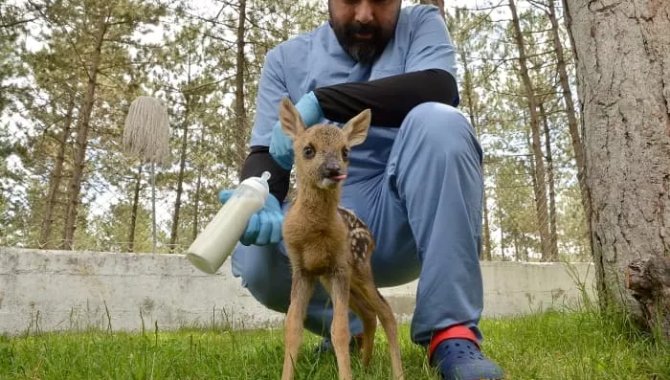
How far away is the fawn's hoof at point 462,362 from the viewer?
229 centimetres

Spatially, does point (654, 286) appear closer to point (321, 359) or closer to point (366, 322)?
point (366, 322)

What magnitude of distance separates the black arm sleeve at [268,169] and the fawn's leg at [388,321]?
0.82 meters

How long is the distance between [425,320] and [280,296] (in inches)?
37.6

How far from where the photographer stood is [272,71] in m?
3.73

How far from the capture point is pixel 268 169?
3230 millimetres

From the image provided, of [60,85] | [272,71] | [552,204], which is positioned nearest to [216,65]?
[60,85]

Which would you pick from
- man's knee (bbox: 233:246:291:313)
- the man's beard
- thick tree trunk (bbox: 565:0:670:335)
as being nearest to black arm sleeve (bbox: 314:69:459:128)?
the man's beard

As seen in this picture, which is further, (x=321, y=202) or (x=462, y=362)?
(x=321, y=202)

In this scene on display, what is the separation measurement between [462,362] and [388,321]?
38cm

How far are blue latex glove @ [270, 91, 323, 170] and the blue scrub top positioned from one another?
15.3 inches

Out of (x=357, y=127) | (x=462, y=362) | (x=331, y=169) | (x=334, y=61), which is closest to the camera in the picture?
(x=462, y=362)

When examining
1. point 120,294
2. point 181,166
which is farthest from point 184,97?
point 120,294

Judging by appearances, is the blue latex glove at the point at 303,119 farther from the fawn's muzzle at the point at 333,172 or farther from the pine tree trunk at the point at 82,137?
the pine tree trunk at the point at 82,137

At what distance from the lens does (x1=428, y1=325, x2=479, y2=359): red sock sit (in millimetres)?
2467
